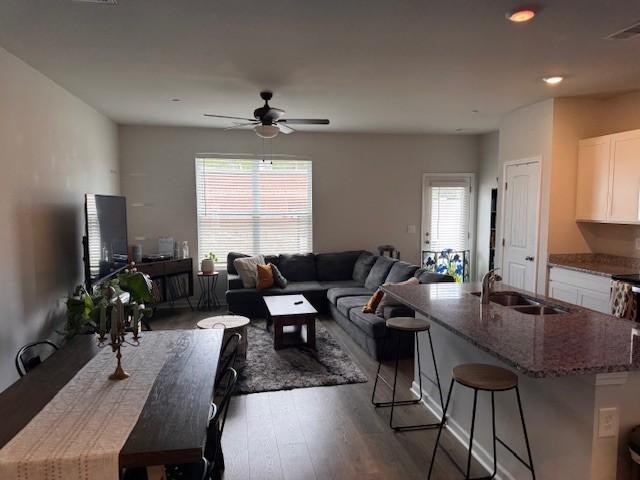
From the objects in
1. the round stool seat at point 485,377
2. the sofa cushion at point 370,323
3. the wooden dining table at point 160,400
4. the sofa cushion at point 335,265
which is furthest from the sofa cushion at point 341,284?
the round stool seat at point 485,377

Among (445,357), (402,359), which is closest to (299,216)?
(402,359)

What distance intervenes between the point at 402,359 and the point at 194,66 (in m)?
3.34

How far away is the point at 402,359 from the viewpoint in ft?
14.3

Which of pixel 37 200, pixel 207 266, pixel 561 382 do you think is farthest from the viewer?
pixel 207 266

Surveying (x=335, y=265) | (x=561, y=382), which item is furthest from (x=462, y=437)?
(x=335, y=265)

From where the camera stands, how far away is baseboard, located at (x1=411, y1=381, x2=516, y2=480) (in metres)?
2.39

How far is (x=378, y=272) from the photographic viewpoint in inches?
231

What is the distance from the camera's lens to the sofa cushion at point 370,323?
4.18 meters

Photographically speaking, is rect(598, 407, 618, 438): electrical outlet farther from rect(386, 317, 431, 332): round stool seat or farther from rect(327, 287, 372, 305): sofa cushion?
rect(327, 287, 372, 305): sofa cushion

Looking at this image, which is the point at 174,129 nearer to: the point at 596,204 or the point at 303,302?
the point at 303,302

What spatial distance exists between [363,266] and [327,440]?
377 centimetres

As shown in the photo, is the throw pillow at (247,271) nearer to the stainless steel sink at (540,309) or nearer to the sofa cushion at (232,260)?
the sofa cushion at (232,260)

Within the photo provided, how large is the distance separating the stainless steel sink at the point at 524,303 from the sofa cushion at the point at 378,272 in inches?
102

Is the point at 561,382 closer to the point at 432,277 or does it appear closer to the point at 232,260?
the point at 432,277
